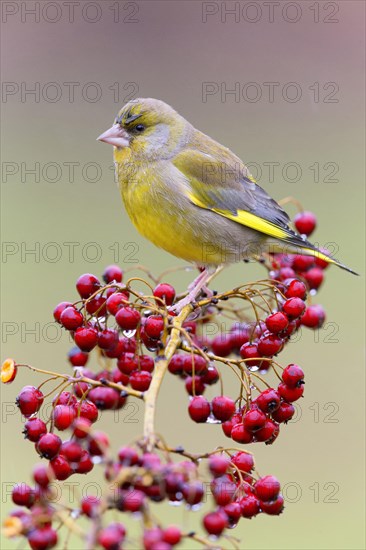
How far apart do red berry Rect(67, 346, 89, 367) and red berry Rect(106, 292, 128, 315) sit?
11.0 inches

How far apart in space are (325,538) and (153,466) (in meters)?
3.30

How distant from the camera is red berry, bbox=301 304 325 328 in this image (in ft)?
8.66

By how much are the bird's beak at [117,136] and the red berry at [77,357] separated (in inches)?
44.1

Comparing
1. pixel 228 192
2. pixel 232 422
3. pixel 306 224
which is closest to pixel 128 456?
pixel 232 422

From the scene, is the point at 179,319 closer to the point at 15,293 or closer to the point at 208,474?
the point at 208,474

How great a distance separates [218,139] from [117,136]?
3.34 metres

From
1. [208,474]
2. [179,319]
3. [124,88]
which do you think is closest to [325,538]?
[179,319]

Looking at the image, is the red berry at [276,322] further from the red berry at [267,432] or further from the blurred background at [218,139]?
the blurred background at [218,139]

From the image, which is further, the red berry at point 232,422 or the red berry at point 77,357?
the red berry at point 77,357

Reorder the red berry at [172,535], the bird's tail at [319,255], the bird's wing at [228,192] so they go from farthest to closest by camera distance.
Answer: the bird's wing at [228,192]
the bird's tail at [319,255]
the red berry at [172,535]

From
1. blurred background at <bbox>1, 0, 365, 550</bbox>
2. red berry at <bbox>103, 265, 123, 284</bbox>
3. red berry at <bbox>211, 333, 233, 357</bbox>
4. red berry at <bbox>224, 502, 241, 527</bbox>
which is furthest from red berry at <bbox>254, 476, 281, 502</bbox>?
blurred background at <bbox>1, 0, 365, 550</bbox>

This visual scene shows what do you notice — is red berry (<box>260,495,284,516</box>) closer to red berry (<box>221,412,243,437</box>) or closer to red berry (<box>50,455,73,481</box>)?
red berry (<box>221,412,243,437</box>)

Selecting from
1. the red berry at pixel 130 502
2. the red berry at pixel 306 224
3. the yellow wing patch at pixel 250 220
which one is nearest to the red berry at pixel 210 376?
the red berry at pixel 130 502

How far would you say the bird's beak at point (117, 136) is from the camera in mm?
3297
